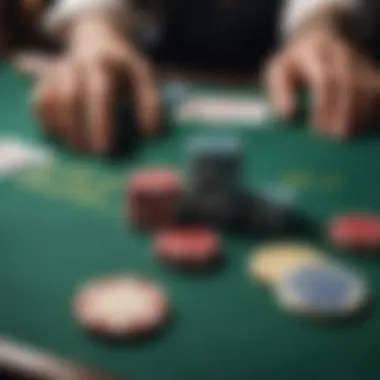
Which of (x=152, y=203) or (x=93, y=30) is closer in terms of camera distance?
(x=152, y=203)

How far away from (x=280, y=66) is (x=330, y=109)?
0.14 metres

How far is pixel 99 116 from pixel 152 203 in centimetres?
23

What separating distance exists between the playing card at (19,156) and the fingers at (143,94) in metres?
0.14

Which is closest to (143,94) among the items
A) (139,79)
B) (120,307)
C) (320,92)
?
(139,79)

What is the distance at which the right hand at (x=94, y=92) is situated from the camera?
4.07ft

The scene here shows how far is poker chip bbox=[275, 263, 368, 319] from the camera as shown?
888 mm

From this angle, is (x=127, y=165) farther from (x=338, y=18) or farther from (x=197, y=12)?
(x=197, y=12)

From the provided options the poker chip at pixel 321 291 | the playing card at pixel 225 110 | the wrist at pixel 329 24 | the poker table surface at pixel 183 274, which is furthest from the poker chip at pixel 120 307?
the wrist at pixel 329 24

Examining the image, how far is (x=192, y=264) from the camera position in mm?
959

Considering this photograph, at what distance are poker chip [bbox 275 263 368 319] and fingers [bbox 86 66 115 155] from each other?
1.18 ft

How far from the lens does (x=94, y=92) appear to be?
4.09ft

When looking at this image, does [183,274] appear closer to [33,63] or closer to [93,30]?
[93,30]

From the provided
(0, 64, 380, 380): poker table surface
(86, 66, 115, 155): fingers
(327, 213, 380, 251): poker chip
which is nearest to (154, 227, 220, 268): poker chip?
(0, 64, 380, 380): poker table surface

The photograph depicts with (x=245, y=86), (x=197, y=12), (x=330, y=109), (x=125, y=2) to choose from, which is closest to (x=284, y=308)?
(x=330, y=109)
